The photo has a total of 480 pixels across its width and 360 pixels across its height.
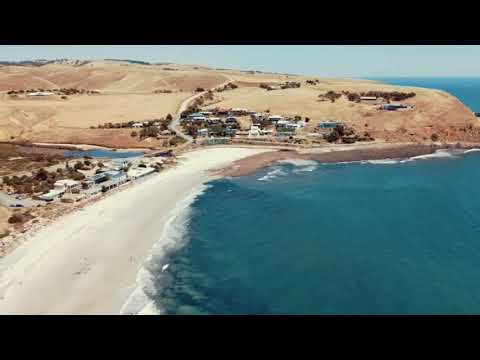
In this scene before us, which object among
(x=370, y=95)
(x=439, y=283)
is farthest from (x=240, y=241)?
(x=370, y=95)

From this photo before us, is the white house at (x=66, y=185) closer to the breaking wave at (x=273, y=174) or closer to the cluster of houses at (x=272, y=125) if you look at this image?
the breaking wave at (x=273, y=174)

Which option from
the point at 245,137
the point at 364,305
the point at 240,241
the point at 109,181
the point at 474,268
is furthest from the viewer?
the point at 245,137

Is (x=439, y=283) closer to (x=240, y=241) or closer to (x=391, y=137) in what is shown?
(x=240, y=241)

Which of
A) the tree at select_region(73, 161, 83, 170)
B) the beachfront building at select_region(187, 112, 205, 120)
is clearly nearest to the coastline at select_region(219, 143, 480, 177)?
the tree at select_region(73, 161, 83, 170)

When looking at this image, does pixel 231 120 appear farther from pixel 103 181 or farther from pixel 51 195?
pixel 51 195

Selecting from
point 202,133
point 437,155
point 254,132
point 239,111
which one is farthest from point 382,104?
point 202,133
